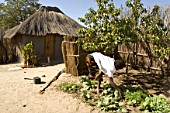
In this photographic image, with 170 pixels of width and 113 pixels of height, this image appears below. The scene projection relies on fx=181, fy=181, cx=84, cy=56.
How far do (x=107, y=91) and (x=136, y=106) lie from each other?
115 cm

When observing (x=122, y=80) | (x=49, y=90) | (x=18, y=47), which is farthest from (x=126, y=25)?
(x=18, y=47)

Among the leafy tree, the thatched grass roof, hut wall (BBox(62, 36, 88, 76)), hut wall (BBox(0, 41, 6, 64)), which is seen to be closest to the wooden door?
the thatched grass roof

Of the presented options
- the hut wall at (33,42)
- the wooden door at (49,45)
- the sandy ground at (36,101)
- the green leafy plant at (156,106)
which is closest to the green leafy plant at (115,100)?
the green leafy plant at (156,106)

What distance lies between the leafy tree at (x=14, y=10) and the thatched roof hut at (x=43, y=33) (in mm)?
13358

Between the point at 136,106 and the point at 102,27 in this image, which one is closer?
the point at 136,106

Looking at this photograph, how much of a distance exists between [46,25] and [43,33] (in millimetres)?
1045

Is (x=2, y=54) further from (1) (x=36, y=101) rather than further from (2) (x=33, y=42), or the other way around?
(1) (x=36, y=101)

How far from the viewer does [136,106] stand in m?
5.33

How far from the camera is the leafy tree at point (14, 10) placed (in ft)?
90.6

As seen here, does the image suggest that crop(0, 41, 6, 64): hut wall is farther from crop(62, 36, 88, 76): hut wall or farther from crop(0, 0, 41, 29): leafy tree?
crop(0, 0, 41, 29): leafy tree

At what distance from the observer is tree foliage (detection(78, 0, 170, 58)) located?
695 cm

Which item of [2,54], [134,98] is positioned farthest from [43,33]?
[134,98]

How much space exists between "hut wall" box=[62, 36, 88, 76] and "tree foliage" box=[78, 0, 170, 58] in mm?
493

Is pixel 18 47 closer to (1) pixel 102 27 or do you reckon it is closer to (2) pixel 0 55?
(2) pixel 0 55
